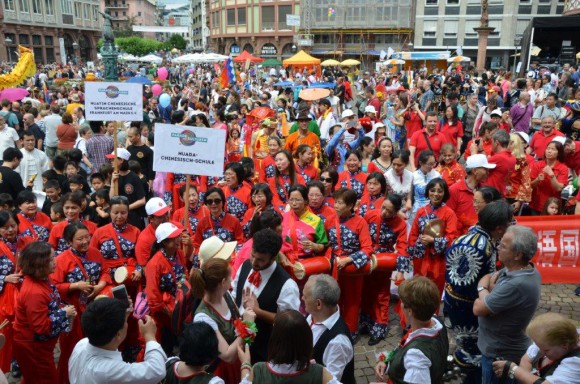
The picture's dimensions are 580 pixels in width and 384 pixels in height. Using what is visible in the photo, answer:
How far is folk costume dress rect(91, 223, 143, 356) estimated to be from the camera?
4.79m

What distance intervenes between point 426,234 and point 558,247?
1832 millimetres

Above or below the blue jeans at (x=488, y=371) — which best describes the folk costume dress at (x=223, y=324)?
above

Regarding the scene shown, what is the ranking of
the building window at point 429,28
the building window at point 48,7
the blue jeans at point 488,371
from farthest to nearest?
1. the building window at point 48,7
2. the building window at point 429,28
3. the blue jeans at point 488,371

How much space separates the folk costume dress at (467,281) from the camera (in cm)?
378

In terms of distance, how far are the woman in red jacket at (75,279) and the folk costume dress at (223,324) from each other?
61.7 inches

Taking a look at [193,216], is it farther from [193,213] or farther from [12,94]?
[12,94]

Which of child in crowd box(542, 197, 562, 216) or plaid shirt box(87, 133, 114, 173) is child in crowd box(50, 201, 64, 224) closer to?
plaid shirt box(87, 133, 114, 173)

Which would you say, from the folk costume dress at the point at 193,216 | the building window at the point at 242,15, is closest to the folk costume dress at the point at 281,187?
the folk costume dress at the point at 193,216

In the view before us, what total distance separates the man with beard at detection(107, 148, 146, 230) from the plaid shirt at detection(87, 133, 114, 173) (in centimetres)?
190

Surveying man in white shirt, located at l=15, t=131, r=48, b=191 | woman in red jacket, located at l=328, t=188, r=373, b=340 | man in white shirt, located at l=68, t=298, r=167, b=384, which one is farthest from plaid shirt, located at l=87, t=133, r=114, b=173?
man in white shirt, located at l=68, t=298, r=167, b=384

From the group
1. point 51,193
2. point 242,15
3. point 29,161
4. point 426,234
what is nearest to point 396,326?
point 426,234

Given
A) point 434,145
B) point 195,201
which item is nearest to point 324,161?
point 434,145

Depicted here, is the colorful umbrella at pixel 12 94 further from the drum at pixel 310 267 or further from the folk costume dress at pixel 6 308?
the drum at pixel 310 267

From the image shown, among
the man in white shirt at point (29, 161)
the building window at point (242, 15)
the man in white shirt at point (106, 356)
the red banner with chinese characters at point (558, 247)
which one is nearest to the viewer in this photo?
the man in white shirt at point (106, 356)
